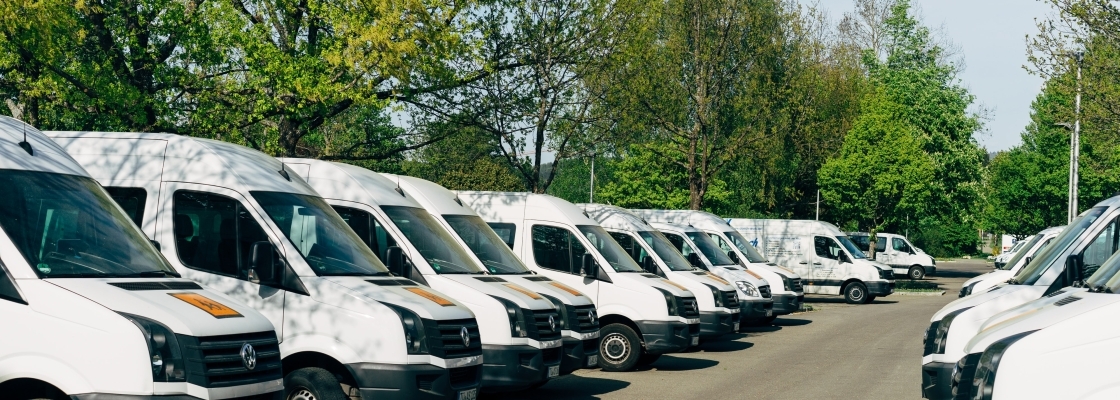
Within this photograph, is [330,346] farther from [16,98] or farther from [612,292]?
[16,98]

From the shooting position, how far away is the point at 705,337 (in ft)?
61.0

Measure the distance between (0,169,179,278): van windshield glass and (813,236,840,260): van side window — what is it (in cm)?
2789

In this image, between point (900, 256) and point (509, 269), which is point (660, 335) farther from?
point (900, 256)

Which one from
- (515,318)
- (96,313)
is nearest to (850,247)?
(515,318)

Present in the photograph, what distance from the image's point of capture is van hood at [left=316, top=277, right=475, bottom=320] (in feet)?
31.6

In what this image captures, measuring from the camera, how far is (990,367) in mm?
6469

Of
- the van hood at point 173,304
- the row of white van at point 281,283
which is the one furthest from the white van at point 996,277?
the van hood at point 173,304

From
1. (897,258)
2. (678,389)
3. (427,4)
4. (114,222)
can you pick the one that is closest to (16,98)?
(427,4)

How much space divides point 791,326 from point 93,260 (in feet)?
67.3

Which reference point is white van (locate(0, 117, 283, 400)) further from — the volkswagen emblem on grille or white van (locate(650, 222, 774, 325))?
white van (locate(650, 222, 774, 325))

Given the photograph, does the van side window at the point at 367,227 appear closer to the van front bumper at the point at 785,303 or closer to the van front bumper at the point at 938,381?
the van front bumper at the point at 938,381

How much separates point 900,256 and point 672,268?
31.6 m

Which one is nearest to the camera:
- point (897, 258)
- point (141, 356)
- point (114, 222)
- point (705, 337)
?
point (141, 356)

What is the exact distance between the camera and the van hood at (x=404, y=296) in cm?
962
